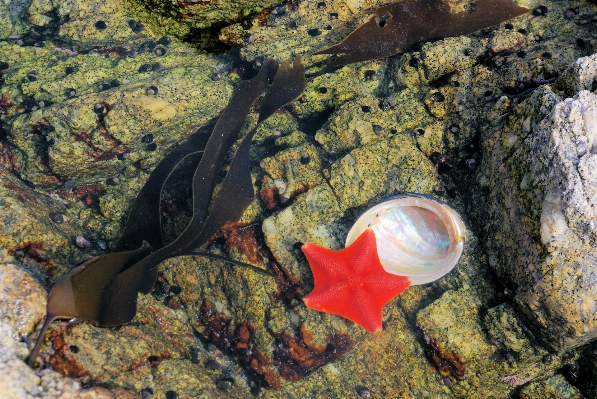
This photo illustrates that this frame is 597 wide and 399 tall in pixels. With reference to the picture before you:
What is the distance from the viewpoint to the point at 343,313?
14.4 ft

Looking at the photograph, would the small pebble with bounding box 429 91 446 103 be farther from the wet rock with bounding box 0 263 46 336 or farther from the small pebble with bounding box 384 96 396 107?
the wet rock with bounding box 0 263 46 336

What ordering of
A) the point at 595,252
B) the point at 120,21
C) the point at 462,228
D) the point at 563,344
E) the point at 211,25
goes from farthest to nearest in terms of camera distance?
the point at 120,21, the point at 211,25, the point at 462,228, the point at 563,344, the point at 595,252

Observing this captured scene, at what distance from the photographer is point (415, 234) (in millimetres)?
5035

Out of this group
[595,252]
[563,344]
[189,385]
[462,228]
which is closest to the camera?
[595,252]

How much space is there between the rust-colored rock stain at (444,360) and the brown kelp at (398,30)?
3596mm

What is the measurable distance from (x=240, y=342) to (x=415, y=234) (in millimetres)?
2417

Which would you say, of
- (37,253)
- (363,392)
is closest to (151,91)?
(37,253)

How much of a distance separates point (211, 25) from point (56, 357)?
13.7 ft

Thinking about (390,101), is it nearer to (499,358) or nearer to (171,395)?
(499,358)

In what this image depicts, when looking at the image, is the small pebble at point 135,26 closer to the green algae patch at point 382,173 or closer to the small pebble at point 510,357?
the green algae patch at point 382,173

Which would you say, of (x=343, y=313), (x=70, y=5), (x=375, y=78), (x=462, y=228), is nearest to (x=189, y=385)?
(x=343, y=313)

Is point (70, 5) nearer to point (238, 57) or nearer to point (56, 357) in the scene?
point (238, 57)

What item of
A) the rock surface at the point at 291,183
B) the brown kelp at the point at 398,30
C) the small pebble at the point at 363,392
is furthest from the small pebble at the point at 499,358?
the brown kelp at the point at 398,30

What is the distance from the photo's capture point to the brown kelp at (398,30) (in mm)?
5488
